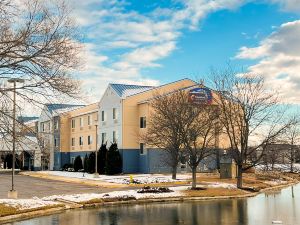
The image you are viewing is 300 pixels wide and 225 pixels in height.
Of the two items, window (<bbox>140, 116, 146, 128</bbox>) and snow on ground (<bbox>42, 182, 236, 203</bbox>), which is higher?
window (<bbox>140, 116, 146, 128</bbox>)

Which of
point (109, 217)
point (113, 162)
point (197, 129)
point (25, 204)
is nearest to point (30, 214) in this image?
point (25, 204)

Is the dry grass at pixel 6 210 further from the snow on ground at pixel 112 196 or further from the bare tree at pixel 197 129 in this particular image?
the bare tree at pixel 197 129

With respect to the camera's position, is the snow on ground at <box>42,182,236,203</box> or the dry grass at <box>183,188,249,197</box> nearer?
the snow on ground at <box>42,182,236,203</box>

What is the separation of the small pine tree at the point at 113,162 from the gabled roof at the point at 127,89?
7.14 metres

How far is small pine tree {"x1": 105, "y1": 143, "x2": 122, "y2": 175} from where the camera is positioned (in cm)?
5403

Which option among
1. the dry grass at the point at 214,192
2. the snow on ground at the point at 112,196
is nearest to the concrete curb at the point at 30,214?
the snow on ground at the point at 112,196

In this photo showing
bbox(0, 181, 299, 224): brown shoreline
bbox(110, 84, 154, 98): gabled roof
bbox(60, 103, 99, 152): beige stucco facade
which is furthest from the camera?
bbox(60, 103, 99, 152): beige stucco facade

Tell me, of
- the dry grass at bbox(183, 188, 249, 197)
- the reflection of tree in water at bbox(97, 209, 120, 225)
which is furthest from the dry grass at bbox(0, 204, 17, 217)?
the dry grass at bbox(183, 188, 249, 197)

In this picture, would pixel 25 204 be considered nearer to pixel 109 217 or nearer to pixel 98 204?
pixel 98 204

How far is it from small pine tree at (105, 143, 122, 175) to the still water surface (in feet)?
86.0

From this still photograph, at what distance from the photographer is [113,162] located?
177 ft

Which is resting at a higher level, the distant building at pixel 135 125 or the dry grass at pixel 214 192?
the distant building at pixel 135 125

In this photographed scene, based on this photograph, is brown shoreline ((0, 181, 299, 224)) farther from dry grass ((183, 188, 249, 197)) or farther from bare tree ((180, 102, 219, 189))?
bare tree ((180, 102, 219, 189))

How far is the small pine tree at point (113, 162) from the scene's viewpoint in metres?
54.0
